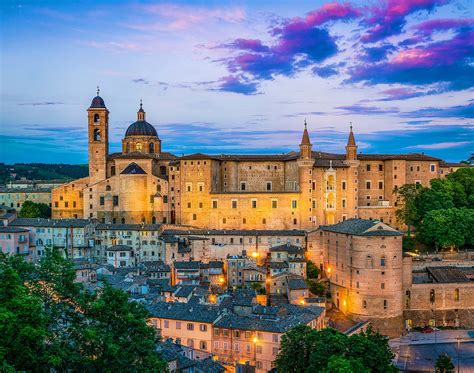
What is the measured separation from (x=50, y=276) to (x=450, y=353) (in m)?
31.1

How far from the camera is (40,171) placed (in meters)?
125

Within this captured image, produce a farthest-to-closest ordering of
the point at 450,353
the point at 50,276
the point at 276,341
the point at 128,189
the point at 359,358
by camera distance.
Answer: the point at 128,189 < the point at 450,353 < the point at 276,341 < the point at 359,358 < the point at 50,276

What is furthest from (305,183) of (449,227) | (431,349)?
(431,349)

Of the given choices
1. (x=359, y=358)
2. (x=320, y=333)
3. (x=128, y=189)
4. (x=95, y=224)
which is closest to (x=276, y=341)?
(x=320, y=333)

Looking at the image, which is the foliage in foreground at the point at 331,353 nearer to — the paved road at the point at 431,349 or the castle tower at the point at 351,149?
the paved road at the point at 431,349

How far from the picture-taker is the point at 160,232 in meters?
54.5

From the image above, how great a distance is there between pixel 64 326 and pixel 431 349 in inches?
1208

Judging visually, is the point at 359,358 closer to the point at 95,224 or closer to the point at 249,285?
the point at 249,285

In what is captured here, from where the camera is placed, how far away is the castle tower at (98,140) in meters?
65.6

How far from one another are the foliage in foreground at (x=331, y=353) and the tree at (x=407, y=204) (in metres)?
33.7

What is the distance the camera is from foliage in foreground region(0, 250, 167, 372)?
16.5 metres

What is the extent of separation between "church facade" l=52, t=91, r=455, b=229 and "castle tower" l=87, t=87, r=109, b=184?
0.40 feet

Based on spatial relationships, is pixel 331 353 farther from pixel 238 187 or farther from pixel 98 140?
pixel 98 140

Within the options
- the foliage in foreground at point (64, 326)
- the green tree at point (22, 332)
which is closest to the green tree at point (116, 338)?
the foliage in foreground at point (64, 326)
